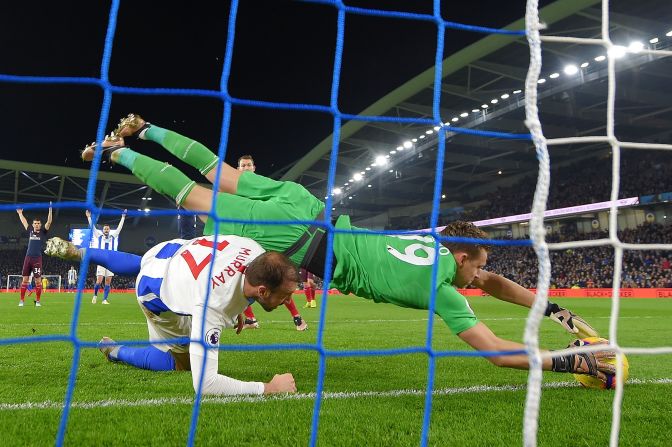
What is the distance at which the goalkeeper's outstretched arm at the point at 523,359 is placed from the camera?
2.83m

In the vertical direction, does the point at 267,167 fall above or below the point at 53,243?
above

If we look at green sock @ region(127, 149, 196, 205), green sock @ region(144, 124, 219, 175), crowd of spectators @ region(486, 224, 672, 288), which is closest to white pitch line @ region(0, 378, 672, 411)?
green sock @ region(127, 149, 196, 205)

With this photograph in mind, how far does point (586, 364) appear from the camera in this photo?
9.98ft

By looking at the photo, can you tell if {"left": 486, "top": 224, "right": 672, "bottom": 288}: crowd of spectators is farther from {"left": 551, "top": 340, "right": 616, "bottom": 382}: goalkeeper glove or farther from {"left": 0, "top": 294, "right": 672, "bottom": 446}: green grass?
{"left": 551, "top": 340, "right": 616, "bottom": 382}: goalkeeper glove

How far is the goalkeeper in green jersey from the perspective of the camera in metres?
3.09

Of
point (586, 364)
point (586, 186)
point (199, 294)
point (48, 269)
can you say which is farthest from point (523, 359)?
point (48, 269)

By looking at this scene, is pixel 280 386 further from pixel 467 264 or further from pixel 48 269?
pixel 48 269

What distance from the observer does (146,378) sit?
11.0 ft

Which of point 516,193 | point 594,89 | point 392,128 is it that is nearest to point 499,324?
point 594,89

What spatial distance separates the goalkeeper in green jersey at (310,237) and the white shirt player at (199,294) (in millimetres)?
218

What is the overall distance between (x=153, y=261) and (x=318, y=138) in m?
27.6

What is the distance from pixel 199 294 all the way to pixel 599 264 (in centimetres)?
2575

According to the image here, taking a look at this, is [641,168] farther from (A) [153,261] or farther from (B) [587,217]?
(A) [153,261]

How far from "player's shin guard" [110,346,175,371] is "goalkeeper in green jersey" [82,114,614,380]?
977 millimetres
